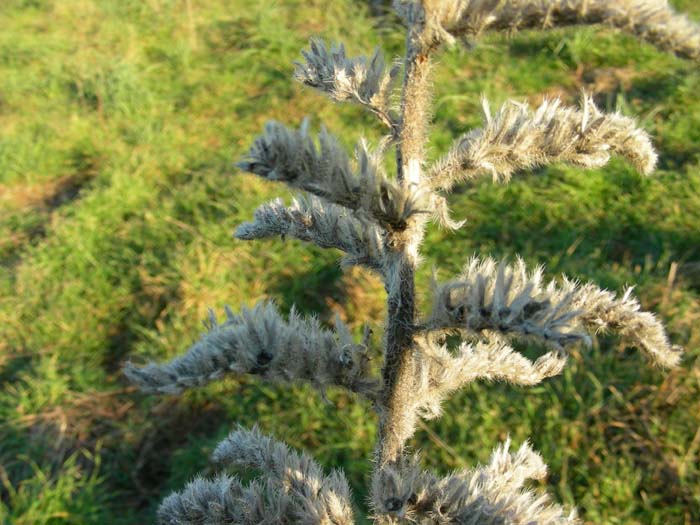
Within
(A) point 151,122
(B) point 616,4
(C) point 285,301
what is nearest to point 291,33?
(A) point 151,122

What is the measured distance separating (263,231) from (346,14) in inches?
214

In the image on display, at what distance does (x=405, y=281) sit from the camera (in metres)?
1.44

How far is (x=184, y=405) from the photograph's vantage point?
4.01 metres

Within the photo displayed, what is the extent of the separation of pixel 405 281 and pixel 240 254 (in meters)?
3.21

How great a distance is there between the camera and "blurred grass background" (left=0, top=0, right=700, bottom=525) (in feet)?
11.1

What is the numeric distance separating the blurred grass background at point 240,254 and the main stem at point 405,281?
2.63ft

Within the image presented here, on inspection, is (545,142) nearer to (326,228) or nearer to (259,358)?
(326,228)

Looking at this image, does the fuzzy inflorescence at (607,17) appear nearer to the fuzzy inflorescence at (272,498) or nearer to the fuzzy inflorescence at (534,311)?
the fuzzy inflorescence at (534,311)

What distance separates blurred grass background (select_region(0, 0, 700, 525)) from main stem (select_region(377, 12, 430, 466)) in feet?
2.63

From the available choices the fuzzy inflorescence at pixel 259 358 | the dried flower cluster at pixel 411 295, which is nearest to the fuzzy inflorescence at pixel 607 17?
the dried flower cluster at pixel 411 295

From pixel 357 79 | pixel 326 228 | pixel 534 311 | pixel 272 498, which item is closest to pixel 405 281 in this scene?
pixel 326 228

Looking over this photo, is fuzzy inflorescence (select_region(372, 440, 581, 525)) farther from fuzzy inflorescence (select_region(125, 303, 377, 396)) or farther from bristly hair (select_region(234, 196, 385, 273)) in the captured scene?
bristly hair (select_region(234, 196, 385, 273))

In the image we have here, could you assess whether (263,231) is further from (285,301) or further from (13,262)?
(13,262)

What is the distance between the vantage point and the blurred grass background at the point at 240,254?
11.1ft
